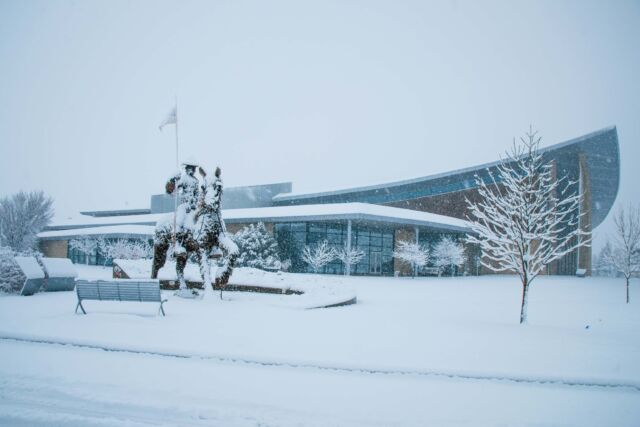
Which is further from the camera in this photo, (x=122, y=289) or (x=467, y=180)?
(x=467, y=180)

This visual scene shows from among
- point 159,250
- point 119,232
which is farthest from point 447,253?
point 119,232

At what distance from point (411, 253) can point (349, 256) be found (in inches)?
223

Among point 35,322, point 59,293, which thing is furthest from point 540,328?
point 59,293

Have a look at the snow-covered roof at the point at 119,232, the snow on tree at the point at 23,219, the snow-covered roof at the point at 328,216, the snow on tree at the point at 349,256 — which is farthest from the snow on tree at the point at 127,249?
the snow on tree at the point at 349,256

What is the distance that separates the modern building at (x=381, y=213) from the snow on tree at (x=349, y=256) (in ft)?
2.52

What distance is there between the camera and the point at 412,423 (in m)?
3.85

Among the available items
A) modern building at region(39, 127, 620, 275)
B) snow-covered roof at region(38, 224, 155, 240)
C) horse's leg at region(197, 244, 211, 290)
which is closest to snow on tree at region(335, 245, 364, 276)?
modern building at region(39, 127, 620, 275)

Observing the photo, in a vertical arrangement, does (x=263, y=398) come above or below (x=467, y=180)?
below

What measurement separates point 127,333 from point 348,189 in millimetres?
33775

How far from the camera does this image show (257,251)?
24.7 meters

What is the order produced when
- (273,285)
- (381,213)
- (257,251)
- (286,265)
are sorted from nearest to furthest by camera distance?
(273,285)
(381,213)
(257,251)
(286,265)

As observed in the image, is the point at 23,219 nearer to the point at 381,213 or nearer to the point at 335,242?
the point at 335,242

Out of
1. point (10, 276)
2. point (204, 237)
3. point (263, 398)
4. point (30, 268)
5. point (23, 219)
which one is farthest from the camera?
point (23, 219)

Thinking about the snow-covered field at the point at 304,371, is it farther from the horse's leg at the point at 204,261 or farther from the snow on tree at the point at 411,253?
the snow on tree at the point at 411,253
